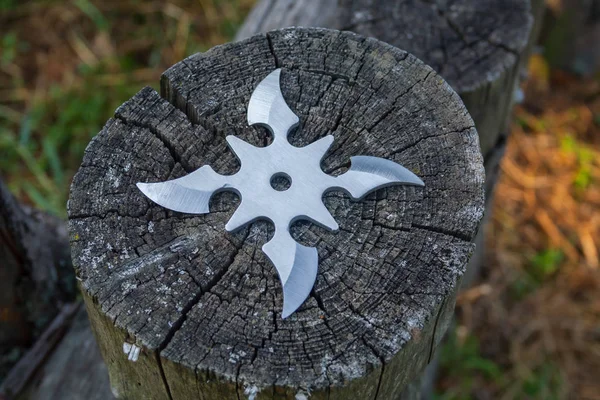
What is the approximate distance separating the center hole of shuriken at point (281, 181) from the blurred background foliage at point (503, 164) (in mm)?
1894

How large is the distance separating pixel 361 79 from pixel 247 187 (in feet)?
1.53

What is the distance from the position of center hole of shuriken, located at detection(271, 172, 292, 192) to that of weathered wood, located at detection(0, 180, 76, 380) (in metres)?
0.97

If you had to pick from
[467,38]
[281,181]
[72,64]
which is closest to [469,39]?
[467,38]

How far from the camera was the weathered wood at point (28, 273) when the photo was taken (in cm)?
208

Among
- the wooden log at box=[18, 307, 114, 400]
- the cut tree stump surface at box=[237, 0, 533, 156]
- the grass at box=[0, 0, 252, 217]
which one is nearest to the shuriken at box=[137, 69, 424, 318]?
the cut tree stump surface at box=[237, 0, 533, 156]

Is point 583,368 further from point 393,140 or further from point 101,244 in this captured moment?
point 101,244

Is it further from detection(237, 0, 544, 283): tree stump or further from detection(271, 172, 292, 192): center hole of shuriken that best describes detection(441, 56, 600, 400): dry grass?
detection(271, 172, 292, 192): center hole of shuriken

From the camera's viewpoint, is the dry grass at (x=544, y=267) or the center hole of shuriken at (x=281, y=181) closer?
the center hole of shuriken at (x=281, y=181)

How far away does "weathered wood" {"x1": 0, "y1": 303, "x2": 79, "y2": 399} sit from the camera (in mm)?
2201

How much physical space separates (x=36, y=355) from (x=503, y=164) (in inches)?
110

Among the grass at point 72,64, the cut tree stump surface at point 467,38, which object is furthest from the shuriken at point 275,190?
the grass at point 72,64

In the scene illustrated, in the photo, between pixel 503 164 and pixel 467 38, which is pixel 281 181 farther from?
pixel 503 164

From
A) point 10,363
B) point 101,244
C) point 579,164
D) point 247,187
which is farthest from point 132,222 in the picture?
point 579,164

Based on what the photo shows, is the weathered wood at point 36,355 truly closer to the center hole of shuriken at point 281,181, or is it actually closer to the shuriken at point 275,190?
the shuriken at point 275,190
